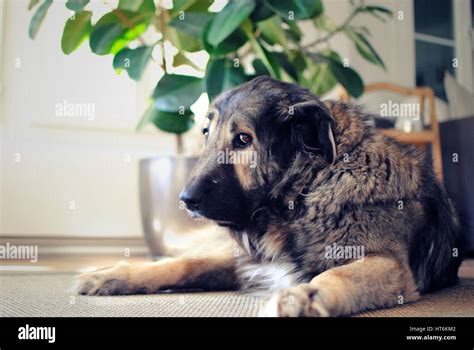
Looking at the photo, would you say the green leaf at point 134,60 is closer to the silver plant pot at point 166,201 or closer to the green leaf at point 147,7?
the green leaf at point 147,7

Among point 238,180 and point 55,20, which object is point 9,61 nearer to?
point 55,20

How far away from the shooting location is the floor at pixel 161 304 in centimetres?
115

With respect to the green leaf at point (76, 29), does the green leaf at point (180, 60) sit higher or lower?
lower

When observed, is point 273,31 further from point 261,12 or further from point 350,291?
point 350,291

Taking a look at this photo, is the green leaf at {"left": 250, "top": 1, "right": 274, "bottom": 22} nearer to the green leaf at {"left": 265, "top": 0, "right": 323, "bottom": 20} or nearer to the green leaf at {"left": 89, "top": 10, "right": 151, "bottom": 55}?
the green leaf at {"left": 265, "top": 0, "right": 323, "bottom": 20}

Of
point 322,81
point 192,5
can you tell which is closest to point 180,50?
point 192,5

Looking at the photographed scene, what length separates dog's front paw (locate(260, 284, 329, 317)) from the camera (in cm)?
101
